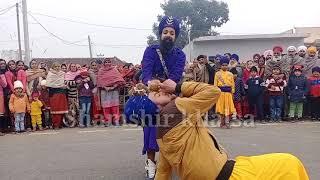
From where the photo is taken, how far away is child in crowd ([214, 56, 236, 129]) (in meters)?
11.3

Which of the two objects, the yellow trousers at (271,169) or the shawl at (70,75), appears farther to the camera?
the shawl at (70,75)

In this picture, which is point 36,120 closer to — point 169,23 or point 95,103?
point 95,103

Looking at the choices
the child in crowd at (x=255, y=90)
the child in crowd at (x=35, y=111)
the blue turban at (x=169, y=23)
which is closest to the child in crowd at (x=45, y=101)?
the child in crowd at (x=35, y=111)

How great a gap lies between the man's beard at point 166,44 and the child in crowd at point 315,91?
26.2 ft

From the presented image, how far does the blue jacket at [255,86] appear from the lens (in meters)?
12.3

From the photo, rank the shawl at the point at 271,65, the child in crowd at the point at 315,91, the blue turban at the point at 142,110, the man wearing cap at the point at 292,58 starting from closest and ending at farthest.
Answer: the blue turban at the point at 142,110, the child in crowd at the point at 315,91, the shawl at the point at 271,65, the man wearing cap at the point at 292,58

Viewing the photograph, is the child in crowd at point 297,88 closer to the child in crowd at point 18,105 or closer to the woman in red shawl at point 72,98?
the woman in red shawl at point 72,98

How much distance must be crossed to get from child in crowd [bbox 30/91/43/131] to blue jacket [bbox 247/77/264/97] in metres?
5.25

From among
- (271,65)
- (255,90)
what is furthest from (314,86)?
(255,90)

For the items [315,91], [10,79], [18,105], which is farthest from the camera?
[315,91]

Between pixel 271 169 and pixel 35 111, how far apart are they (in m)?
9.08

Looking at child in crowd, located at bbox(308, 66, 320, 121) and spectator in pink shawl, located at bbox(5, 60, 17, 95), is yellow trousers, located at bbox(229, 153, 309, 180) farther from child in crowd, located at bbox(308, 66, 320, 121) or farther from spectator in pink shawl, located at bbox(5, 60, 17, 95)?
child in crowd, located at bbox(308, 66, 320, 121)

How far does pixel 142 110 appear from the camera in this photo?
4027 millimetres

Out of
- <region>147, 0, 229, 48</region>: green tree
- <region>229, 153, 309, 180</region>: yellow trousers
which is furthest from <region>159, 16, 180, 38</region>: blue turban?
<region>147, 0, 229, 48</region>: green tree
